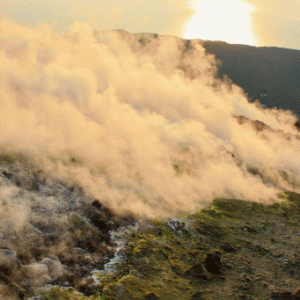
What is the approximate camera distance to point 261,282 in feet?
20.3

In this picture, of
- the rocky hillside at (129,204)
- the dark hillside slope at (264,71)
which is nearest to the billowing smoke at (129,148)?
the rocky hillside at (129,204)

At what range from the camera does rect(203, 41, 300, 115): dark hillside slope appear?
188 ft

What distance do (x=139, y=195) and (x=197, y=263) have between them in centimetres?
324

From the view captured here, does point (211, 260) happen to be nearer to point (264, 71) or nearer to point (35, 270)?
point (35, 270)

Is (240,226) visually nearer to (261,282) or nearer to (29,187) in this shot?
(261,282)

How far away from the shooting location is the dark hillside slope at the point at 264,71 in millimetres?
57219

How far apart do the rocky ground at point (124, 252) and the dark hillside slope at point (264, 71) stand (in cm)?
5001

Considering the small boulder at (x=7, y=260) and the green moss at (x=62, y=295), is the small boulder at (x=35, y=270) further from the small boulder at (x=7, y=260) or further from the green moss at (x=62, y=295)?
the green moss at (x=62, y=295)

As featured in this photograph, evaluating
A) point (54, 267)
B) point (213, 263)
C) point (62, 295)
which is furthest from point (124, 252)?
point (213, 263)

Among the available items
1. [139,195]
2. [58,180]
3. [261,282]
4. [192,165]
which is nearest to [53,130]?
[58,180]

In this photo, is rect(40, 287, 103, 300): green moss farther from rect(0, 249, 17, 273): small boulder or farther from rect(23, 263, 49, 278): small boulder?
rect(0, 249, 17, 273): small boulder

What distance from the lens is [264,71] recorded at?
6369 cm

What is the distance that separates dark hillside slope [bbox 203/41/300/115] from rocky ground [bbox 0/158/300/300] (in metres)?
50.0

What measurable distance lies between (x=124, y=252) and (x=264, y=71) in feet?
212
